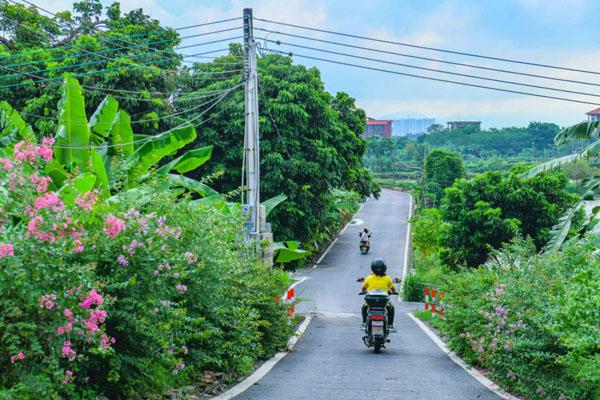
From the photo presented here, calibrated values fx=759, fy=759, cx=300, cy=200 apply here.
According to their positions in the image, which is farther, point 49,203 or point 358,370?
point 358,370

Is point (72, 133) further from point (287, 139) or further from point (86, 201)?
point (287, 139)

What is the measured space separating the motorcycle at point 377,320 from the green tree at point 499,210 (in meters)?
16.9

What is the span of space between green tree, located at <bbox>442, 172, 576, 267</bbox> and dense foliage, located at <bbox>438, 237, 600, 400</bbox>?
1789cm

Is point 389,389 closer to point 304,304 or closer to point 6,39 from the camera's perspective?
point 304,304

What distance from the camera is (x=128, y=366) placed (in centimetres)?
742

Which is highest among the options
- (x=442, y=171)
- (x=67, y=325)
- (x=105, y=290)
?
(x=442, y=171)

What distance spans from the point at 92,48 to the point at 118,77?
241cm

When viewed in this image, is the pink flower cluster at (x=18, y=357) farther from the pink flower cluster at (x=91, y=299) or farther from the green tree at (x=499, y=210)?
the green tree at (x=499, y=210)

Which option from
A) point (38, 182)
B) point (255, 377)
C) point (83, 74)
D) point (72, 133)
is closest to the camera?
point (38, 182)

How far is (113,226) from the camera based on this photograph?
6719mm

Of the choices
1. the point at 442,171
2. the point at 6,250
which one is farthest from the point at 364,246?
the point at 6,250

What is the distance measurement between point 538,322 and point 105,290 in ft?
16.9

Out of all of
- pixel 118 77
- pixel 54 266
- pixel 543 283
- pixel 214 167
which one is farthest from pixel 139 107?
pixel 54 266

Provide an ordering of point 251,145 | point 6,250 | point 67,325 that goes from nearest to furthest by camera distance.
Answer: point 6,250
point 67,325
point 251,145
